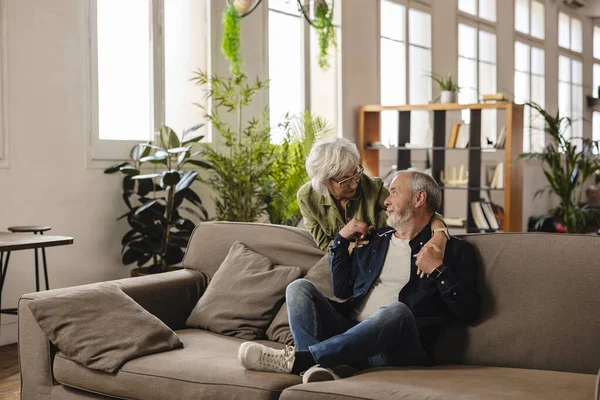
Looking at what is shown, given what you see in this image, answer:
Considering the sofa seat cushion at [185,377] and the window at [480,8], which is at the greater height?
the window at [480,8]

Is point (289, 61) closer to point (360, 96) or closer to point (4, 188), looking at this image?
point (360, 96)

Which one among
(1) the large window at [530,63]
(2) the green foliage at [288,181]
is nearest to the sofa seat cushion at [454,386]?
(2) the green foliage at [288,181]

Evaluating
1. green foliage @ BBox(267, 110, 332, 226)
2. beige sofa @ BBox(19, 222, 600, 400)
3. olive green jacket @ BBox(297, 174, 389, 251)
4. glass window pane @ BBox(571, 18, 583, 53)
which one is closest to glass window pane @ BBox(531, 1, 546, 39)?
glass window pane @ BBox(571, 18, 583, 53)

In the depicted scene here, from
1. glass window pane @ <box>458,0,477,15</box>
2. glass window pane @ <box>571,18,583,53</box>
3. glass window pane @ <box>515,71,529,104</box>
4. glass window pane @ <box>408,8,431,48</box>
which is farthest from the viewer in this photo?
glass window pane @ <box>571,18,583,53</box>

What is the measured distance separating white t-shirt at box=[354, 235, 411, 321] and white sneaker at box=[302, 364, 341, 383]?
0.42m

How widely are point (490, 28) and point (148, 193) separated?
6564 millimetres

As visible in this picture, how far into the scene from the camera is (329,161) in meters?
3.54

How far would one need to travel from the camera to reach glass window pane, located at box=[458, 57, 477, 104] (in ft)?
34.2

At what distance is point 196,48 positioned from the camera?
6.54m

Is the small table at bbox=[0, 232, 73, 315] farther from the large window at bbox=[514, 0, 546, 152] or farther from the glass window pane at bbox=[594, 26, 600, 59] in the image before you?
the glass window pane at bbox=[594, 26, 600, 59]

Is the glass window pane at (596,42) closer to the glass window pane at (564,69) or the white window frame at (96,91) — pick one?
the glass window pane at (564,69)

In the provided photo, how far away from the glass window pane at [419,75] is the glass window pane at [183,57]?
3464 millimetres

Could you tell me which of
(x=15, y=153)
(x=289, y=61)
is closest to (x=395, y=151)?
(x=289, y=61)

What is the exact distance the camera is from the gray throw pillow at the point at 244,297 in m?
3.52
